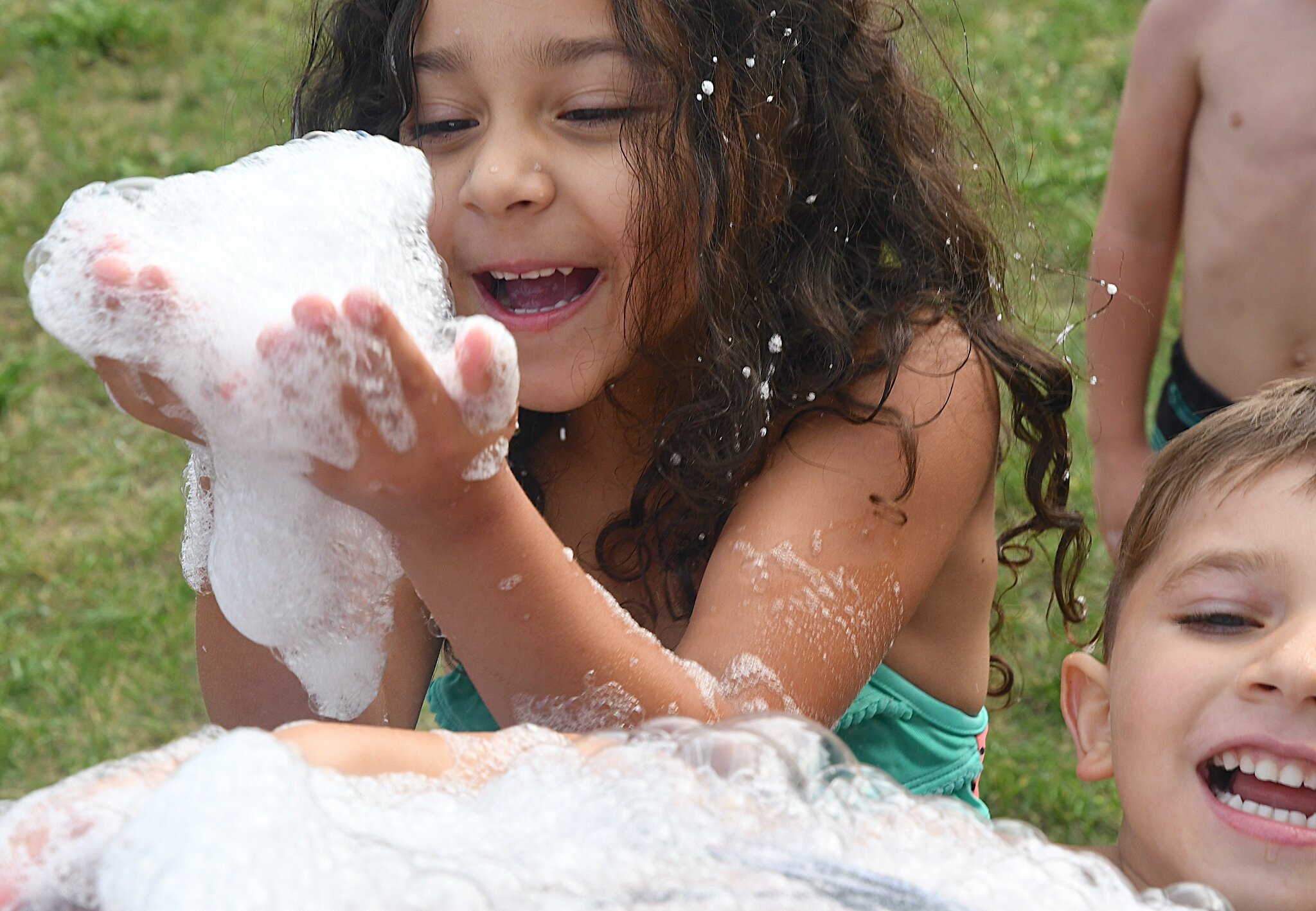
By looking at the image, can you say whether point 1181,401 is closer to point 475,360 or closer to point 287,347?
point 475,360

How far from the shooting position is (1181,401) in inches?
99.3

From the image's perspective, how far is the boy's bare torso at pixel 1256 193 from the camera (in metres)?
2.29

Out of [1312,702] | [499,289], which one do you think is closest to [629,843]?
[1312,702]

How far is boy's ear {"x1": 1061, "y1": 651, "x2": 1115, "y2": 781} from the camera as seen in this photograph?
4.91ft

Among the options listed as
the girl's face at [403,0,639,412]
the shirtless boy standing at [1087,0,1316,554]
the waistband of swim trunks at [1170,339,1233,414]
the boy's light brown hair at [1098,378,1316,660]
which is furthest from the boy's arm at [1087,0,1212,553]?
the girl's face at [403,0,639,412]

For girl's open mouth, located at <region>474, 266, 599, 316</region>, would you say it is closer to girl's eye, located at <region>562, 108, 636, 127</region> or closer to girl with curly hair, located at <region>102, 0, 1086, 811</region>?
girl with curly hair, located at <region>102, 0, 1086, 811</region>

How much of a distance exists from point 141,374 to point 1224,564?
104 cm

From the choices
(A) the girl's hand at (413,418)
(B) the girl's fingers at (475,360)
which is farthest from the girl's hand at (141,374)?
(B) the girl's fingers at (475,360)

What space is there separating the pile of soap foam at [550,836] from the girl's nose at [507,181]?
73cm

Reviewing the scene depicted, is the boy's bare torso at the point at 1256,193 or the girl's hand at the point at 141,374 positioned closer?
the girl's hand at the point at 141,374

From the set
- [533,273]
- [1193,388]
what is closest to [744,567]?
[533,273]

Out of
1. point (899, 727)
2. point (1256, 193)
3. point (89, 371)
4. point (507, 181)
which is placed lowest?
point (89, 371)

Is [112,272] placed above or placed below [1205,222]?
below

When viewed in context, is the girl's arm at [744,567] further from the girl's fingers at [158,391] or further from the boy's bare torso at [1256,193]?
the boy's bare torso at [1256,193]
